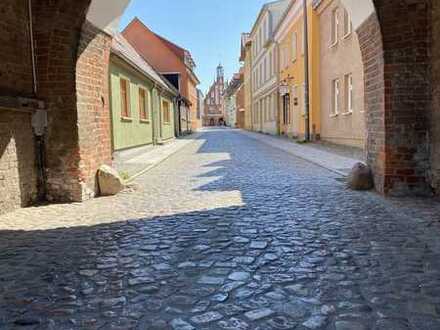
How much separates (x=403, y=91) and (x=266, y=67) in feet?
102

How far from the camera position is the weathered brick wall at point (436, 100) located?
619cm

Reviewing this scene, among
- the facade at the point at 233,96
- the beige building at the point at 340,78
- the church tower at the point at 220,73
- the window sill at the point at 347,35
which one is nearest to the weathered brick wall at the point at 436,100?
the beige building at the point at 340,78

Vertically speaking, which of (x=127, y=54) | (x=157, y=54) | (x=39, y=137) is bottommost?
(x=39, y=137)

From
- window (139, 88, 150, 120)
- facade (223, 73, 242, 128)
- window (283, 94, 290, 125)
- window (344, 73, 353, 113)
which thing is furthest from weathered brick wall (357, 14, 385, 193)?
facade (223, 73, 242, 128)

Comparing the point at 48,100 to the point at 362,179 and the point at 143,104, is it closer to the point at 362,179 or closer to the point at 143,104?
the point at 362,179

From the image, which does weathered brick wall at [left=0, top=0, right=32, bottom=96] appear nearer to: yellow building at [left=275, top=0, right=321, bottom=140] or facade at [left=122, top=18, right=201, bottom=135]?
yellow building at [left=275, top=0, right=321, bottom=140]

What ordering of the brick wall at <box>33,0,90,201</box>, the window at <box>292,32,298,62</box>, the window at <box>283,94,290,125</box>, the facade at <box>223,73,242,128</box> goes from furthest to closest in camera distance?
the facade at <box>223,73,242,128</box>, the window at <box>283,94,290,125</box>, the window at <box>292,32,298,62</box>, the brick wall at <box>33,0,90,201</box>

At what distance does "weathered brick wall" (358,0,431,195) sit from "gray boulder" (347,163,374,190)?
0.58 metres

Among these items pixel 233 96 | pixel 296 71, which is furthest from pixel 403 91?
pixel 233 96

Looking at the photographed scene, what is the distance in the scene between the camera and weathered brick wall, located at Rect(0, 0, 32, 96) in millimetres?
A: 6012

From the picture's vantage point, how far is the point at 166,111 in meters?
26.2

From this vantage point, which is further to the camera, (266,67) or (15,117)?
(266,67)

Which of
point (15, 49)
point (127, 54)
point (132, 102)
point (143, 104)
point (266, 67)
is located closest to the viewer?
point (15, 49)

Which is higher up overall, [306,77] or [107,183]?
[306,77]
